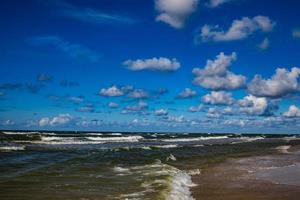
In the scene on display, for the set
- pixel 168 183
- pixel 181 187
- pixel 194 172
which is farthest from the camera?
pixel 194 172

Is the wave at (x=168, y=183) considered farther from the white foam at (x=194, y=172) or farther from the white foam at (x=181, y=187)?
the white foam at (x=194, y=172)

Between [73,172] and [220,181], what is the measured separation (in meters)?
7.67

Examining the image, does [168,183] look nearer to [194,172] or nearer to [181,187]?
[181,187]

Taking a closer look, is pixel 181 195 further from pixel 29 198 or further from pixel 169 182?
pixel 29 198

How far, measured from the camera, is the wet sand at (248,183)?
14516 millimetres

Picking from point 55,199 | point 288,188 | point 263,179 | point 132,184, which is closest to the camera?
point 55,199

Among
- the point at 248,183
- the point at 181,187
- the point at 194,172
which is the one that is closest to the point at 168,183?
the point at 181,187

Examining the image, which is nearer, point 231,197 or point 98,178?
point 231,197

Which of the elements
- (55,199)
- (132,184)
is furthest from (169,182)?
(55,199)

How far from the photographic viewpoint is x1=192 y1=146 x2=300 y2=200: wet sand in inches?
571

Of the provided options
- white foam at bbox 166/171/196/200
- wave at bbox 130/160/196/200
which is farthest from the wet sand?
wave at bbox 130/160/196/200

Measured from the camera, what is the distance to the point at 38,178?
19.0 m

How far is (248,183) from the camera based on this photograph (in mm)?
17594

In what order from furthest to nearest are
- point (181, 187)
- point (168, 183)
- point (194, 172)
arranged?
point (194, 172), point (168, 183), point (181, 187)
